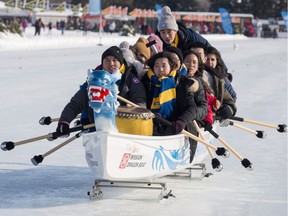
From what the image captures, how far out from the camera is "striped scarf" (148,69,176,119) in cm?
600

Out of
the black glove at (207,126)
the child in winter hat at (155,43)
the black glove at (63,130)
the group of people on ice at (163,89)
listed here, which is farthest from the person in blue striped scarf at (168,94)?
the child in winter hat at (155,43)

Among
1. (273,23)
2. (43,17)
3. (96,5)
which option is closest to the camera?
(96,5)

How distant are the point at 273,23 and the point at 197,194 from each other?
90.4m

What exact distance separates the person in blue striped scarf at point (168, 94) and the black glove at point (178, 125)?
0.01 m

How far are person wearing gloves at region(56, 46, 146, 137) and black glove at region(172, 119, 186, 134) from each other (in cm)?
29

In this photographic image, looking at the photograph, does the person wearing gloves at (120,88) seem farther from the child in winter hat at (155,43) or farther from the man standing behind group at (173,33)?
the man standing behind group at (173,33)

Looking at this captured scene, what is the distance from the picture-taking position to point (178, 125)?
588 centimetres

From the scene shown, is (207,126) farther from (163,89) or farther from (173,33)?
(173,33)

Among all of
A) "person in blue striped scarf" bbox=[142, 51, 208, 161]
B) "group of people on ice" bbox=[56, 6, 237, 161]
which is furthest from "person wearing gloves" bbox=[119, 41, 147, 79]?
"person in blue striped scarf" bbox=[142, 51, 208, 161]

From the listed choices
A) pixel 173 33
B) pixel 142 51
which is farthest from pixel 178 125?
pixel 173 33

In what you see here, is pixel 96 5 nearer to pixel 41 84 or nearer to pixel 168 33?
pixel 41 84

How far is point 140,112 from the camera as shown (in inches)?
217

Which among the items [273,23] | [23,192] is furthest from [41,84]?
[273,23]

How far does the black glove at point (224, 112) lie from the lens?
7.07 m
